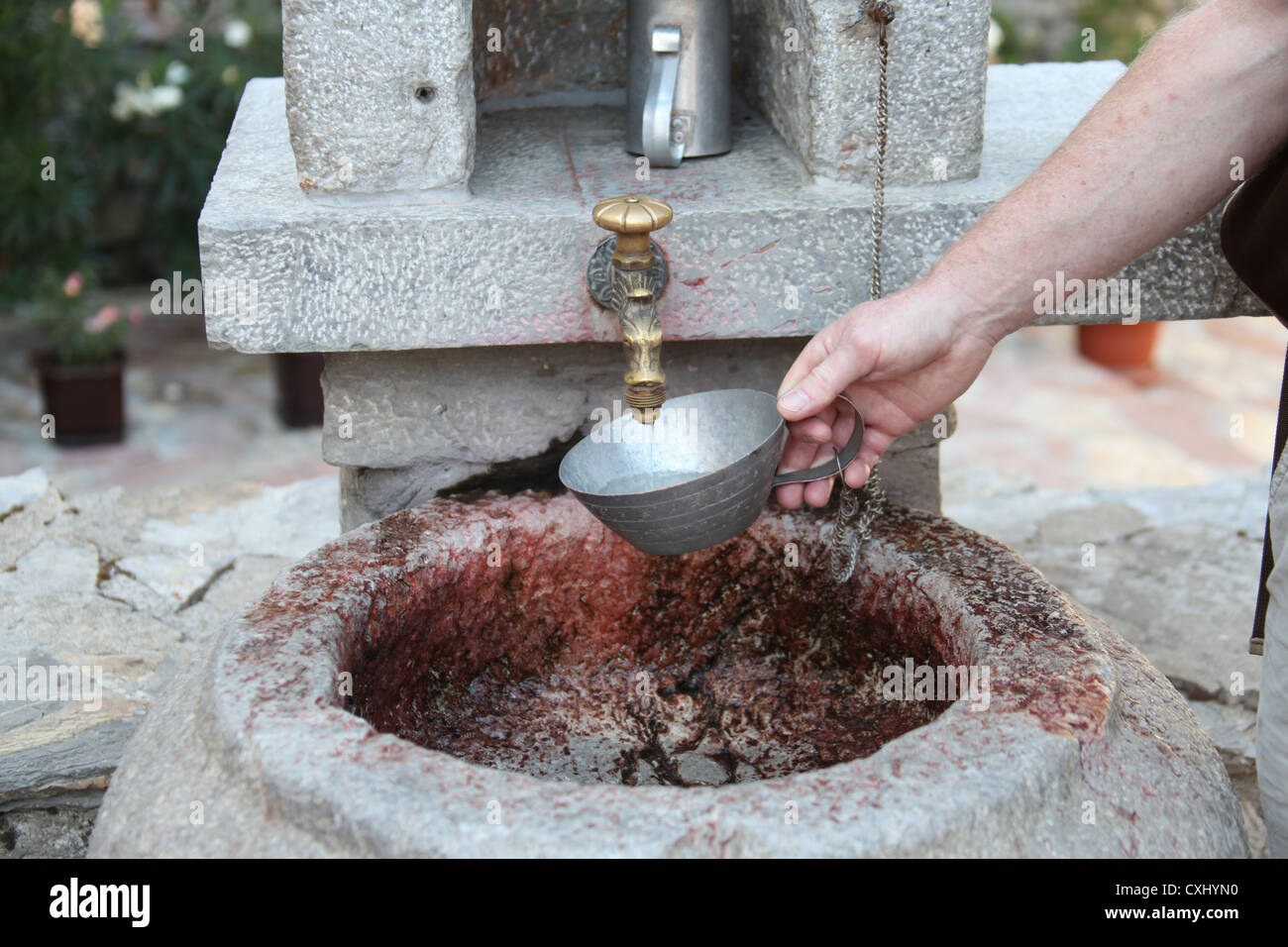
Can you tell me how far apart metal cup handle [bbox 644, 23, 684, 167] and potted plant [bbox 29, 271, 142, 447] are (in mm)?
3274

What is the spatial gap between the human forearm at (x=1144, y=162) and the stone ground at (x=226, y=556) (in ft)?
3.10

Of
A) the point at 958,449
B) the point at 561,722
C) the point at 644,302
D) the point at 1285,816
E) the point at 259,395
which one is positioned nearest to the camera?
the point at 1285,816

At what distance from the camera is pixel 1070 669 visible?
4.33 ft

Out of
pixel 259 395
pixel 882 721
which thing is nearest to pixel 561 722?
pixel 882 721

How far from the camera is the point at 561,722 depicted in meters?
1.75

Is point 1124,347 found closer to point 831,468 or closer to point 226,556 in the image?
point 226,556

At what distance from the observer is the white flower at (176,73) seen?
5070 millimetres

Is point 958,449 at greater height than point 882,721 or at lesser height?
lesser

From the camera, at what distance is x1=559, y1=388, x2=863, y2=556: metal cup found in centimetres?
139

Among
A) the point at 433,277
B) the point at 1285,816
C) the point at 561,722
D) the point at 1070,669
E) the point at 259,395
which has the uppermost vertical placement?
the point at 433,277

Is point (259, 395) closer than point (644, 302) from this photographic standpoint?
No
